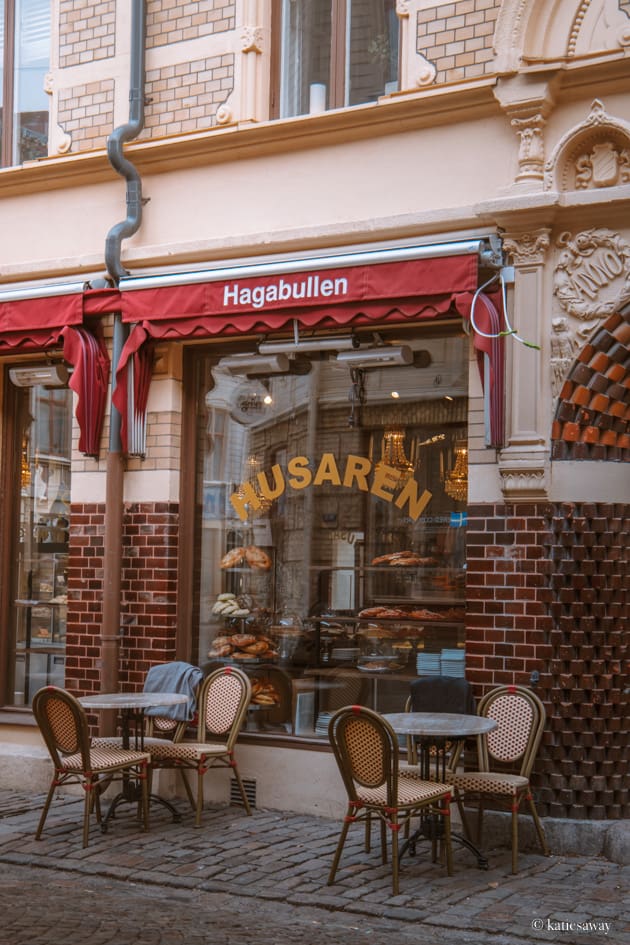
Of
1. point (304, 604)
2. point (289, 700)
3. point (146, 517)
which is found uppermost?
point (146, 517)

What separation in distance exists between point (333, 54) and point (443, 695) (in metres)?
4.87

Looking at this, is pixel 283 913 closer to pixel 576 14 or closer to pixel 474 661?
pixel 474 661

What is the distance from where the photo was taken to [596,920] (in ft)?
20.2

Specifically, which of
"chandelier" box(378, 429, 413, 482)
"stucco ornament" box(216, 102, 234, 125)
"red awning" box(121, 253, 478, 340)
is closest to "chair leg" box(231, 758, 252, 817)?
"chandelier" box(378, 429, 413, 482)

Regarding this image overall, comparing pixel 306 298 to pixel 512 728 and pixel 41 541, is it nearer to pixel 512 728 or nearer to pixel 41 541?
pixel 512 728

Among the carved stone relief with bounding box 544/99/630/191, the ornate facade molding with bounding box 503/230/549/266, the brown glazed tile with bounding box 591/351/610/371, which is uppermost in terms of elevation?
the carved stone relief with bounding box 544/99/630/191

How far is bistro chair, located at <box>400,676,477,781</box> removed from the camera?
25.6 feet

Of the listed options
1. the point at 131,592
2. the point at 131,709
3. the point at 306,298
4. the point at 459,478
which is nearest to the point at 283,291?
the point at 306,298

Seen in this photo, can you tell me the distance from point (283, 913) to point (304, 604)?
3.13 meters

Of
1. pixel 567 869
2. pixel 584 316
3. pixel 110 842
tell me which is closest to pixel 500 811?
pixel 567 869

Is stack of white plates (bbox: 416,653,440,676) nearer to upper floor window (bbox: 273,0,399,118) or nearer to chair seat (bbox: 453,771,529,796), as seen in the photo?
chair seat (bbox: 453,771,529,796)

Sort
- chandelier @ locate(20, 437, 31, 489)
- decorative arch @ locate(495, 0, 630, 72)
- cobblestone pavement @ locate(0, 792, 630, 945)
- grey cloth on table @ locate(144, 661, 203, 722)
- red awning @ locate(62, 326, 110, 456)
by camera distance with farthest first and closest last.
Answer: chandelier @ locate(20, 437, 31, 489), red awning @ locate(62, 326, 110, 456), grey cloth on table @ locate(144, 661, 203, 722), decorative arch @ locate(495, 0, 630, 72), cobblestone pavement @ locate(0, 792, 630, 945)

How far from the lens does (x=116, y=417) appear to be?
9398 millimetres

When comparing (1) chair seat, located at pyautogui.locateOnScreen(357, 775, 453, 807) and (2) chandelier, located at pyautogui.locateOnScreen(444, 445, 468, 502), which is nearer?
(1) chair seat, located at pyautogui.locateOnScreen(357, 775, 453, 807)
